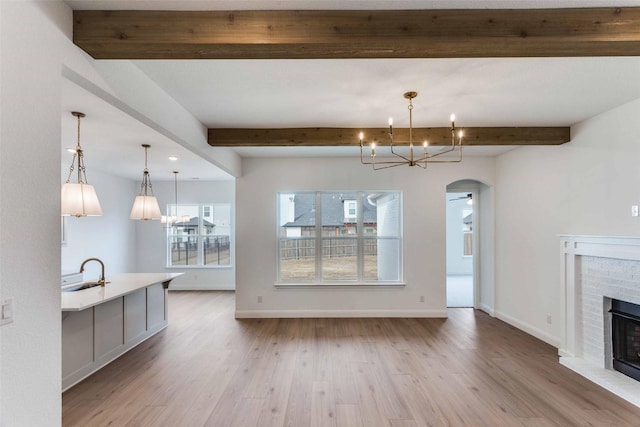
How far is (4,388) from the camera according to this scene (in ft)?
4.44

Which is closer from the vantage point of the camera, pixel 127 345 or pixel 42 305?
pixel 42 305

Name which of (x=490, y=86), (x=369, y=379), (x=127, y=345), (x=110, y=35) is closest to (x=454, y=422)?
(x=369, y=379)

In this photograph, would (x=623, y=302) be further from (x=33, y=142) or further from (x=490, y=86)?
(x=33, y=142)

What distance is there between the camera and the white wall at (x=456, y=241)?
9773 mm

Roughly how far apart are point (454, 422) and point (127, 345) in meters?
3.72

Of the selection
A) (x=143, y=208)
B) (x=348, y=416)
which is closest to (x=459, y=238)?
(x=348, y=416)

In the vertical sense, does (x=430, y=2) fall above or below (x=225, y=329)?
above

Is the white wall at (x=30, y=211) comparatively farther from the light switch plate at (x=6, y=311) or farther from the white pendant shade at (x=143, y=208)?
the white pendant shade at (x=143, y=208)

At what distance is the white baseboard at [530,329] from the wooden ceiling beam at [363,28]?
11.9 ft

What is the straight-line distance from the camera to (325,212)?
555 centimetres

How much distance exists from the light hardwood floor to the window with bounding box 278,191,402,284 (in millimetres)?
1053

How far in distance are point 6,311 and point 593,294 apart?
4.77 meters

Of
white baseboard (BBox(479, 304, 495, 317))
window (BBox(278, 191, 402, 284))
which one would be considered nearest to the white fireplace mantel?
white baseboard (BBox(479, 304, 495, 317))

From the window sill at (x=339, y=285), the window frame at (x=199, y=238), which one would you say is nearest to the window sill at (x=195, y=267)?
the window frame at (x=199, y=238)
